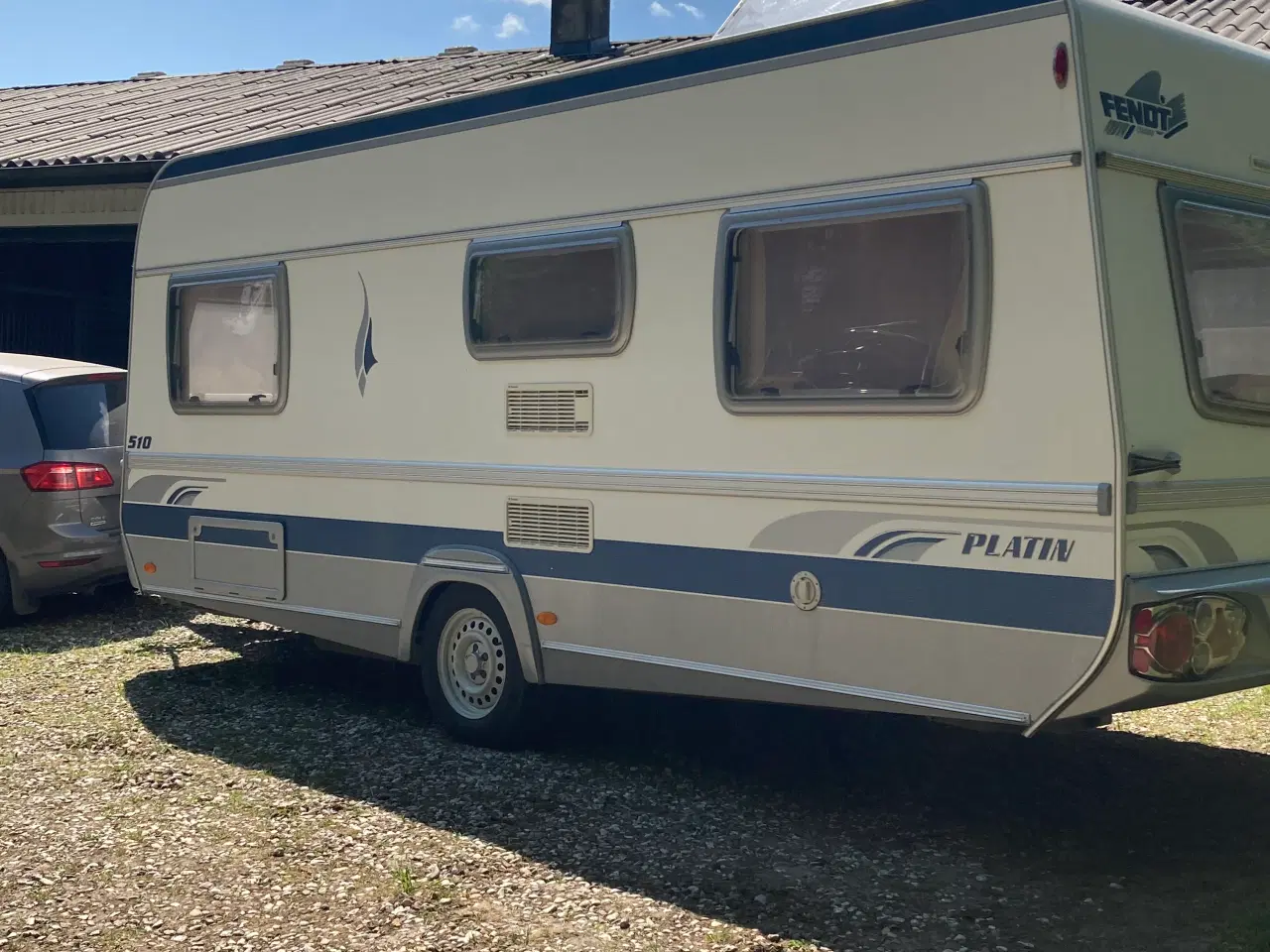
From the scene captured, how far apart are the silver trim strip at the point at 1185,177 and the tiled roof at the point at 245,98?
21.4ft

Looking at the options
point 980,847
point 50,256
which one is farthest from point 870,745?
point 50,256

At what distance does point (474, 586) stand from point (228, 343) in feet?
6.85

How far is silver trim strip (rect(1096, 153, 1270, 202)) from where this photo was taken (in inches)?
171

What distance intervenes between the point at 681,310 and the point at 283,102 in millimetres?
10438

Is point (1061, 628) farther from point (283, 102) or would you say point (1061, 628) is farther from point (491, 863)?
point (283, 102)

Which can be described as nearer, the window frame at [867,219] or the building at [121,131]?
the window frame at [867,219]

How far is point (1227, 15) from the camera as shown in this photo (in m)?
11.7

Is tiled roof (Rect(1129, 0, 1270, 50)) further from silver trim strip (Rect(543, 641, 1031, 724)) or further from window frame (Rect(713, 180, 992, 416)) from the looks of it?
silver trim strip (Rect(543, 641, 1031, 724))

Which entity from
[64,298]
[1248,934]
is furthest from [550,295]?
[64,298]

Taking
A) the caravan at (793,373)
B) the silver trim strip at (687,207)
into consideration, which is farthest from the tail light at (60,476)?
the caravan at (793,373)

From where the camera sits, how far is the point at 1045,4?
173 inches

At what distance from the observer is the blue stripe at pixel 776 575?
4387mm

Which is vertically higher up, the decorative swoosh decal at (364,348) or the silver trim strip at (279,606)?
the decorative swoosh decal at (364,348)

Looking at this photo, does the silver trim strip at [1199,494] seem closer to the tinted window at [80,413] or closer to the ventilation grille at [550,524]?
the ventilation grille at [550,524]
